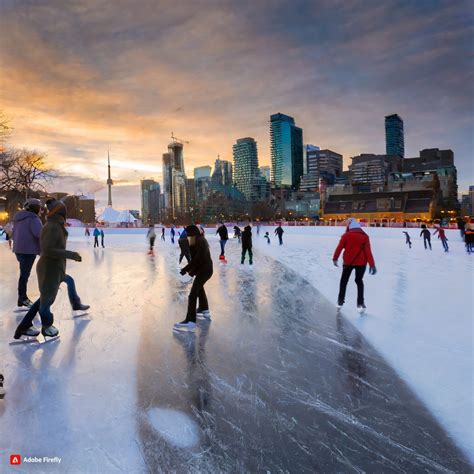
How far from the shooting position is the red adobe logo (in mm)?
1851

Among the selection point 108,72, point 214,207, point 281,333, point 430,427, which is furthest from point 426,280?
point 214,207

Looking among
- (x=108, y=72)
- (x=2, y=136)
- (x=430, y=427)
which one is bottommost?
(x=430, y=427)

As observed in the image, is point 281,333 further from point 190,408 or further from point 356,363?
point 190,408

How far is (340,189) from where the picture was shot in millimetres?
84625

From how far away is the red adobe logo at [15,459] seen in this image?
1.85 meters

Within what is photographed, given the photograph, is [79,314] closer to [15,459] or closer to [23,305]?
[23,305]

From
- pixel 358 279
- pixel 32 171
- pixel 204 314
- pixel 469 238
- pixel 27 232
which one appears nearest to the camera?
pixel 27 232

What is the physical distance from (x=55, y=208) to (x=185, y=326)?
2.05 m

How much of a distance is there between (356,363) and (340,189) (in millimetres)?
86355

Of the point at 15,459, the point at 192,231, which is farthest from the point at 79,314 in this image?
the point at 15,459

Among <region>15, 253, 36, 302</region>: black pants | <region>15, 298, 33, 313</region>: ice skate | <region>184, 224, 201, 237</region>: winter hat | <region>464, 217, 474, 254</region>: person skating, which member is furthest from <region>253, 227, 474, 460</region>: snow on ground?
<region>464, 217, 474, 254</region>: person skating

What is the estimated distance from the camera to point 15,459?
73.9 inches

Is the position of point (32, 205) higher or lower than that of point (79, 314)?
higher

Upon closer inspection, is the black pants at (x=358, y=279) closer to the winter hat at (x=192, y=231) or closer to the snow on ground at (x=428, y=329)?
the snow on ground at (x=428, y=329)
